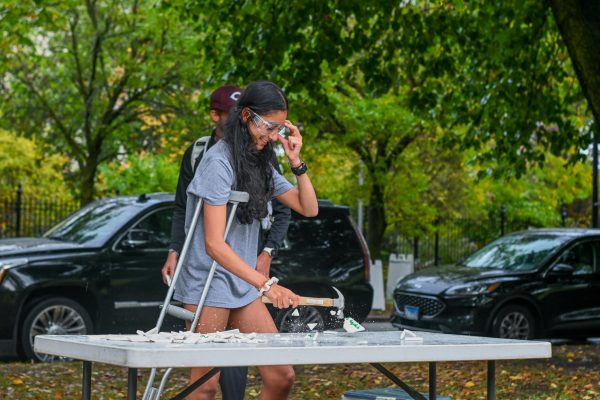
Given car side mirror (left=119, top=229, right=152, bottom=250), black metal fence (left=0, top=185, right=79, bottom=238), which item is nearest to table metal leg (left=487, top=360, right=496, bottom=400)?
car side mirror (left=119, top=229, right=152, bottom=250)

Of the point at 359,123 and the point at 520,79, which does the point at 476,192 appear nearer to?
the point at 359,123

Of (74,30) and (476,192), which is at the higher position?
(74,30)

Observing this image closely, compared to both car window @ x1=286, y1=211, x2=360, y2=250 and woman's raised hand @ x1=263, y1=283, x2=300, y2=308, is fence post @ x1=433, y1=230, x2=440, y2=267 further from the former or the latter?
woman's raised hand @ x1=263, y1=283, x2=300, y2=308

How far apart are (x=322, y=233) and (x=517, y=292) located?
2.98 m

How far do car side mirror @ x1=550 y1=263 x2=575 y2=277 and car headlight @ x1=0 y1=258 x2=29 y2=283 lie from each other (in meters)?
7.50

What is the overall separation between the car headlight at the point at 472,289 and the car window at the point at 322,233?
1.62m

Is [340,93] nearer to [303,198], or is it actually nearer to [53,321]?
[53,321]

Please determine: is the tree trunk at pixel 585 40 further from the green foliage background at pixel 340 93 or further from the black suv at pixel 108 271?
the green foliage background at pixel 340 93

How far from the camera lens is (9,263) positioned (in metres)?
12.9

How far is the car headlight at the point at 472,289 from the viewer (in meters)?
15.9

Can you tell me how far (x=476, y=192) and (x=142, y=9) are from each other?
36.0 ft

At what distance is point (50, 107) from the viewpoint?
2759 centimetres

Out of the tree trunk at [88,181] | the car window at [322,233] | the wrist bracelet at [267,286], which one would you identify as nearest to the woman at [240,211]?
the wrist bracelet at [267,286]

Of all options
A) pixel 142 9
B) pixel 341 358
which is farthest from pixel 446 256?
pixel 341 358
